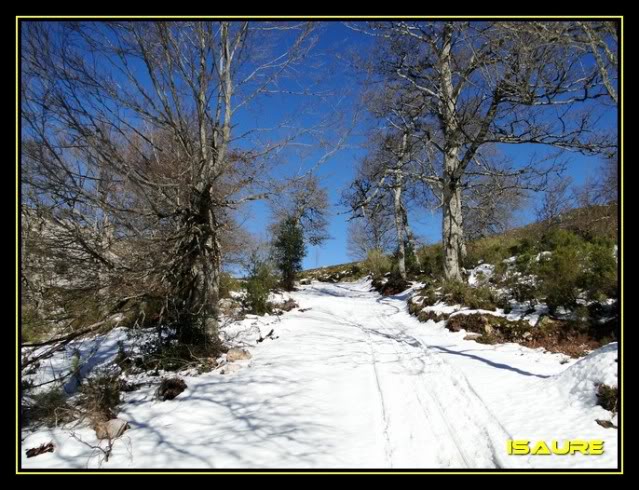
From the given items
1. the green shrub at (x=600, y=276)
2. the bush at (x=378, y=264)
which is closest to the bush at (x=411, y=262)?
the bush at (x=378, y=264)

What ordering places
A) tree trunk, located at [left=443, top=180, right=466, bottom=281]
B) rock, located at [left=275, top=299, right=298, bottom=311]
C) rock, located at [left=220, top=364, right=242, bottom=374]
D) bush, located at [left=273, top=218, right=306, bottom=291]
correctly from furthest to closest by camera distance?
bush, located at [left=273, top=218, right=306, bottom=291], tree trunk, located at [left=443, top=180, right=466, bottom=281], rock, located at [left=275, top=299, right=298, bottom=311], rock, located at [left=220, top=364, right=242, bottom=374]

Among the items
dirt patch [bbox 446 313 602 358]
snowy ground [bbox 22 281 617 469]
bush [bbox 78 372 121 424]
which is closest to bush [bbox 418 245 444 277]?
dirt patch [bbox 446 313 602 358]

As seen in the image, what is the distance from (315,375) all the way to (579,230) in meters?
10.1

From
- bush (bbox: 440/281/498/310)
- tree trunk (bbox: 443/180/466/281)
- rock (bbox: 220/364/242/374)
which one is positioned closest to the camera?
rock (bbox: 220/364/242/374)

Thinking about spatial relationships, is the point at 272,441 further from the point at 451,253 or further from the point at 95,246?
the point at 451,253

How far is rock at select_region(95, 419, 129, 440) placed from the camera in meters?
3.11

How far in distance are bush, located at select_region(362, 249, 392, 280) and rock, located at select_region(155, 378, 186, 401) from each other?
16.2 metres

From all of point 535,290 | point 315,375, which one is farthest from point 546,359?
point 315,375

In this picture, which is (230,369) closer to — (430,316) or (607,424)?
(607,424)

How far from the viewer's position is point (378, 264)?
72.7 ft

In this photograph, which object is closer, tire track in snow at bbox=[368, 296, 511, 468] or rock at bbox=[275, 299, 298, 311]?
tire track in snow at bbox=[368, 296, 511, 468]

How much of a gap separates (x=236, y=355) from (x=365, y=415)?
2.60 metres

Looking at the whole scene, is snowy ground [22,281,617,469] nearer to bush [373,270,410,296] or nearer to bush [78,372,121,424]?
bush [78,372,121,424]

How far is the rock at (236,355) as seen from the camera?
531 cm
